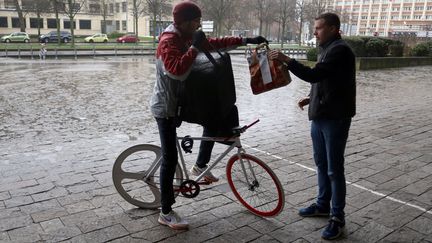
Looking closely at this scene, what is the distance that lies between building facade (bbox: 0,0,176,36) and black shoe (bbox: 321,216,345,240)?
55.3 metres

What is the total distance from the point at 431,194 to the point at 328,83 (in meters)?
2.28

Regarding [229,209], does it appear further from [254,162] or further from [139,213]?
[139,213]

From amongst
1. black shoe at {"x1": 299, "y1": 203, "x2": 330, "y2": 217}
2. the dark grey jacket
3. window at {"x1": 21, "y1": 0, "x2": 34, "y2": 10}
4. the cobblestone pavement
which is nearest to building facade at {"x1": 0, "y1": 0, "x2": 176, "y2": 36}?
window at {"x1": 21, "y1": 0, "x2": 34, "y2": 10}

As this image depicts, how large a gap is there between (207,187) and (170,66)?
201 centimetres

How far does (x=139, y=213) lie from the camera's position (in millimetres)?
3867

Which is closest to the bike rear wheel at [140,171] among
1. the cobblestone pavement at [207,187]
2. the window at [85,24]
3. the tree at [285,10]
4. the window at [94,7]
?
the cobblestone pavement at [207,187]

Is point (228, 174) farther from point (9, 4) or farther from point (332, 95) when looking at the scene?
point (9, 4)

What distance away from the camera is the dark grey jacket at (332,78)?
10.3ft

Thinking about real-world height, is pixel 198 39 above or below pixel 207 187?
above

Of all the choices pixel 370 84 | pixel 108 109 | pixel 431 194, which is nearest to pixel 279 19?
pixel 370 84

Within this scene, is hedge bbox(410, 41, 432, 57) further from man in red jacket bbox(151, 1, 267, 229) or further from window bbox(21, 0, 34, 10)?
window bbox(21, 0, 34, 10)

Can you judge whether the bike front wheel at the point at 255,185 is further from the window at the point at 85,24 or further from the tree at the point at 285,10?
the window at the point at 85,24

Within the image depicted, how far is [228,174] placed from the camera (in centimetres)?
394

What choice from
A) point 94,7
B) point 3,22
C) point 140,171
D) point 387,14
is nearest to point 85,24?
point 94,7
